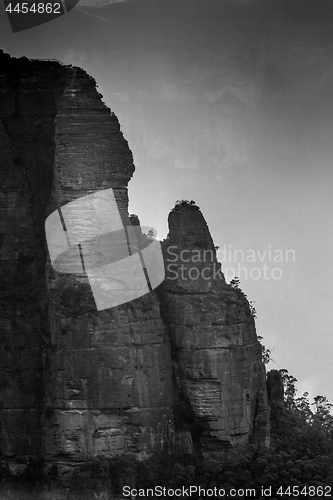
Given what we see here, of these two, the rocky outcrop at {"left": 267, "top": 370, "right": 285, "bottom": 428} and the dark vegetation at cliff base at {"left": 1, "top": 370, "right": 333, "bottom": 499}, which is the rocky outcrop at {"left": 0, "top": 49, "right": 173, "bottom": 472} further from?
the rocky outcrop at {"left": 267, "top": 370, "right": 285, "bottom": 428}

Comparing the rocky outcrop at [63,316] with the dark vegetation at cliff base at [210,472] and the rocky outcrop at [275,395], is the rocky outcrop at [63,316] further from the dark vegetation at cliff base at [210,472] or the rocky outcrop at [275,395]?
the rocky outcrop at [275,395]

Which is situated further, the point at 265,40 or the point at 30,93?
the point at 265,40

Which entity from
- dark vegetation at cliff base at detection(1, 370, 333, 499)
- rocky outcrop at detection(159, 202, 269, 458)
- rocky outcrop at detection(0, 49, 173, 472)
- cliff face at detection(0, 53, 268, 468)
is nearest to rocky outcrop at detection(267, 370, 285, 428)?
dark vegetation at cliff base at detection(1, 370, 333, 499)

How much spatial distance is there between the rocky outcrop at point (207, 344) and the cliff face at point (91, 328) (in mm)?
43

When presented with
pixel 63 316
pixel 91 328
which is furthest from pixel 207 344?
pixel 63 316

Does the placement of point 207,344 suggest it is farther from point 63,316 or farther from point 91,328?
point 63,316

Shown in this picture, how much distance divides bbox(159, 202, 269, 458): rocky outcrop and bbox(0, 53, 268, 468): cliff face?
0.04 m

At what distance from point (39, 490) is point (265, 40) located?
2296 centimetres

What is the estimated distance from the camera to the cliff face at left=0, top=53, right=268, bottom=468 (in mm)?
61562

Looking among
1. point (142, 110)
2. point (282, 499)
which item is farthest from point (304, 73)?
point (282, 499)

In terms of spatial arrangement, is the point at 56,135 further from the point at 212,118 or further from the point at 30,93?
the point at 212,118

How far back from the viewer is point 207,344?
6294 cm

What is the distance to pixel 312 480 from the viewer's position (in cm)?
6300

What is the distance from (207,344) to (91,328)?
3.95 meters
